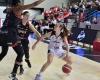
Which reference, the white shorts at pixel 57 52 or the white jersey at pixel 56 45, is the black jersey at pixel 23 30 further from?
the white shorts at pixel 57 52

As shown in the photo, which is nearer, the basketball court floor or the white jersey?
the white jersey

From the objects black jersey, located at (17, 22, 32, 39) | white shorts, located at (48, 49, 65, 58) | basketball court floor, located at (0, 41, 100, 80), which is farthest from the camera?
black jersey, located at (17, 22, 32, 39)

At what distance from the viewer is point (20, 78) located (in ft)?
30.0

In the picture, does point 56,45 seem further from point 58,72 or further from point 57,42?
point 58,72

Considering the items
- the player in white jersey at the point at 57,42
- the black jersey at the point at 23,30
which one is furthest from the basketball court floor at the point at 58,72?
the black jersey at the point at 23,30

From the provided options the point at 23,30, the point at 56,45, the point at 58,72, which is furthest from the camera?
the point at 58,72

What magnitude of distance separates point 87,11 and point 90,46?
10.7 m

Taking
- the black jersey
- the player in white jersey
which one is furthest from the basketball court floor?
the black jersey

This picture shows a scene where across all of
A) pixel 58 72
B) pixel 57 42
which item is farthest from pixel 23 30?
pixel 58 72

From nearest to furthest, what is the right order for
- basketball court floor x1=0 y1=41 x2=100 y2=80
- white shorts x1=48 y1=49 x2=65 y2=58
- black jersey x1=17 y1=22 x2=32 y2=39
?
white shorts x1=48 y1=49 x2=65 y2=58 → basketball court floor x1=0 y1=41 x2=100 y2=80 → black jersey x1=17 y1=22 x2=32 y2=39

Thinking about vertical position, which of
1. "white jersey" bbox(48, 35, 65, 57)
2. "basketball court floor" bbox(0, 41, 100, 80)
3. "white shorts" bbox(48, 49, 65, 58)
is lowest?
"basketball court floor" bbox(0, 41, 100, 80)

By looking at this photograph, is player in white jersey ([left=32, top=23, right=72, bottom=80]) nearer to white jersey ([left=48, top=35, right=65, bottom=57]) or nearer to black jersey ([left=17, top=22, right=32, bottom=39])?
white jersey ([left=48, top=35, right=65, bottom=57])

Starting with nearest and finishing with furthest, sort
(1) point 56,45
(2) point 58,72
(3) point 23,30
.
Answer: (1) point 56,45, (3) point 23,30, (2) point 58,72

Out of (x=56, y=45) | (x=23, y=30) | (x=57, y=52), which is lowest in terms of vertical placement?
(x=57, y=52)
